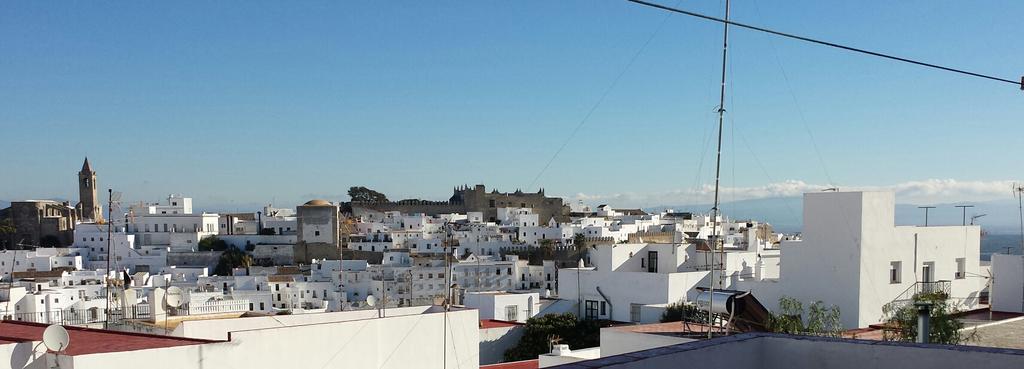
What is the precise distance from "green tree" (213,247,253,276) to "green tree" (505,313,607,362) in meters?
40.2

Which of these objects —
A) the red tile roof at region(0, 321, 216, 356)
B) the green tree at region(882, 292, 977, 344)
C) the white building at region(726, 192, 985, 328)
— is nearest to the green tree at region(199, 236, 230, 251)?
the white building at region(726, 192, 985, 328)

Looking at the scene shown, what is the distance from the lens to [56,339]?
198 inches

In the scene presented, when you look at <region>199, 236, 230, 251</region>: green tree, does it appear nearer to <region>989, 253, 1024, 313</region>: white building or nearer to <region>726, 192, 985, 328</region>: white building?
<region>726, 192, 985, 328</region>: white building

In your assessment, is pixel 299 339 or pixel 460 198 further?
pixel 460 198

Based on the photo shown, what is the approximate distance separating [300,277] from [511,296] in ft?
89.4

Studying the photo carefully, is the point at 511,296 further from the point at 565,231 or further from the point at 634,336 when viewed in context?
the point at 565,231

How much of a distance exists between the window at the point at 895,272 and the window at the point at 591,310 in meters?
6.41

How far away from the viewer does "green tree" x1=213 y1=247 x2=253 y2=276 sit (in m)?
52.1

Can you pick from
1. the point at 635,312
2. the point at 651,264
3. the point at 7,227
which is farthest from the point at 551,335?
the point at 7,227

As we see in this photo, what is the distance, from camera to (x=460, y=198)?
254 ft

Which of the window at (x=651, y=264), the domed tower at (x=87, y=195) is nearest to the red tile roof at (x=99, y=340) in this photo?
the window at (x=651, y=264)

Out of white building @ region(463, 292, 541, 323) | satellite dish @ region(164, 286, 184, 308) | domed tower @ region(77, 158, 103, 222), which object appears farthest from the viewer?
domed tower @ region(77, 158, 103, 222)

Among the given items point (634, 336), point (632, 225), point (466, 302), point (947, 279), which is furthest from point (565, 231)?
point (634, 336)

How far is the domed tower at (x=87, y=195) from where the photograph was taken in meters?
64.2
